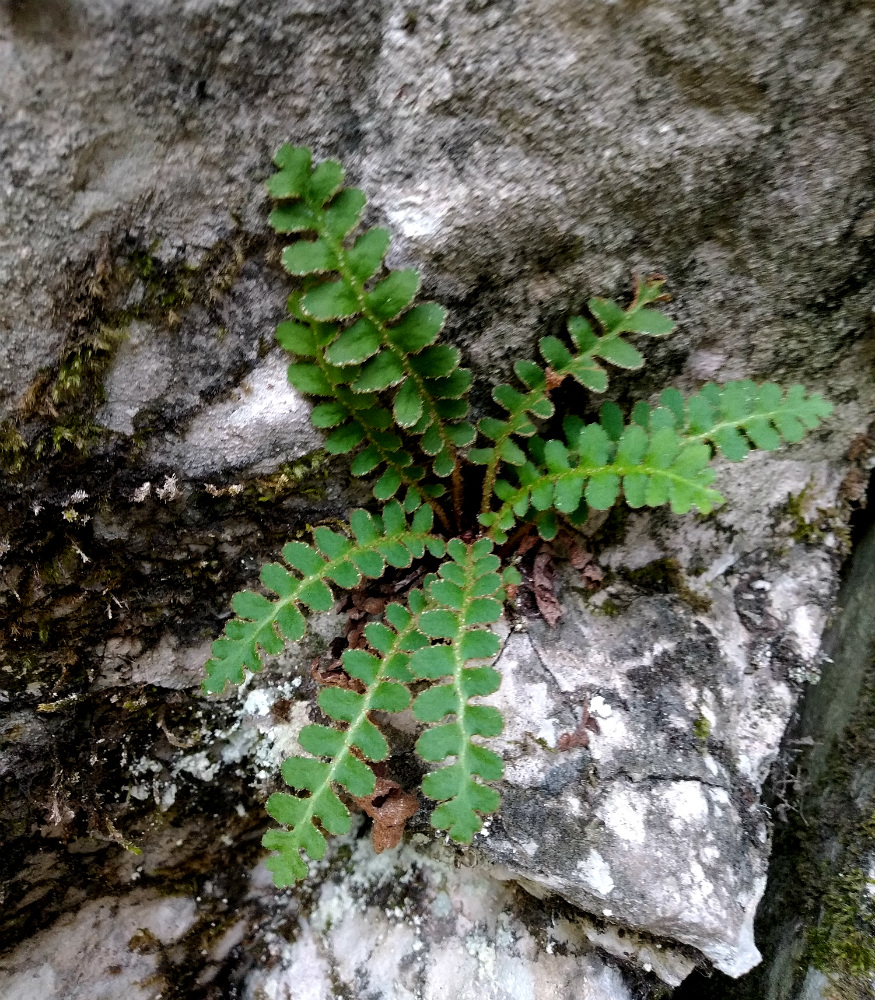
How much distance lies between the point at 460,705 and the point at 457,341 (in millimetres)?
1061

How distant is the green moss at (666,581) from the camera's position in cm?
233

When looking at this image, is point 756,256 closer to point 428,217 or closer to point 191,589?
point 428,217

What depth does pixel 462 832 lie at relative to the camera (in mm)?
1604

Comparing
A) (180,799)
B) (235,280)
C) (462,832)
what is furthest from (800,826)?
(235,280)

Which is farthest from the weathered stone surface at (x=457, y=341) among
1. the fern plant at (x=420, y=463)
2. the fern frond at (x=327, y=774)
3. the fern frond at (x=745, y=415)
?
the fern frond at (x=327, y=774)

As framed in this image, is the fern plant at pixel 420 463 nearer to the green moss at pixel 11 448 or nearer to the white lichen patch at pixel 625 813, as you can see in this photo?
the white lichen patch at pixel 625 813

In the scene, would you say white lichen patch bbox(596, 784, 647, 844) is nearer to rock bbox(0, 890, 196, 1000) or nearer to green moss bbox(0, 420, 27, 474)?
rock bbox(0, 890, 196, 1000)

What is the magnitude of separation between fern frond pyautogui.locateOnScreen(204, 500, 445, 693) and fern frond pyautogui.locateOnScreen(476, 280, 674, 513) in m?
0.41

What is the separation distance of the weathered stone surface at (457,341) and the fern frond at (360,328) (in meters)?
0.10

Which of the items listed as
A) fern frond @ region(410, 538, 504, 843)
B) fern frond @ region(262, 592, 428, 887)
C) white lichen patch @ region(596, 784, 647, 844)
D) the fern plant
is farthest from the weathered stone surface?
fern frond @ region(262, 592, 428, 887)

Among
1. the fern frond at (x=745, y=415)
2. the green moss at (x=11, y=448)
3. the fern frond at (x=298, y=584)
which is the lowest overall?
the fern frond at (x=745, y=415)

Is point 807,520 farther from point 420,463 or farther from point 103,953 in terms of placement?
Answer: point 103,953

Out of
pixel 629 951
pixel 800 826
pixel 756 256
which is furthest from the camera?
pixel 800 826

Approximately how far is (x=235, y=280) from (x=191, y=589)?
1.02 metres
